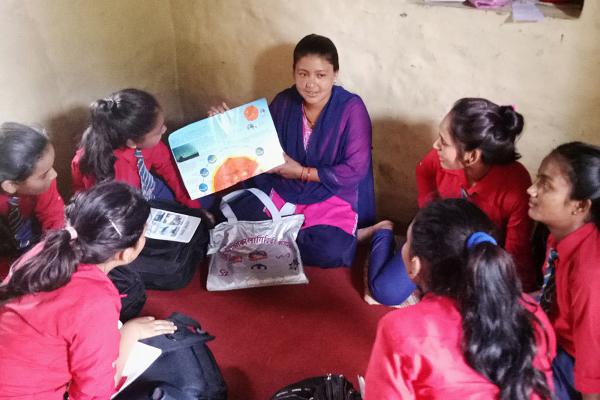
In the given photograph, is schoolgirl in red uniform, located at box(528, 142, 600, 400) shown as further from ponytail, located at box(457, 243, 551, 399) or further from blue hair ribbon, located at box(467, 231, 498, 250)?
blue hair ribbon, located at box(467, 231, 498, 250)

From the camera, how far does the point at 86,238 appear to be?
1254 millimetres

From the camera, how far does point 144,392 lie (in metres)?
1.35

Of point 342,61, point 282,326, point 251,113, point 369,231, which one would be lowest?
point 282,326

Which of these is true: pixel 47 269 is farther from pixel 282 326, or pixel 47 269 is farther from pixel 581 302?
pixel 581 302

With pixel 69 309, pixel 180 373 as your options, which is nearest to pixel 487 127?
pixel 180 373

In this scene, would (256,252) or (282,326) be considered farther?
(256,252)

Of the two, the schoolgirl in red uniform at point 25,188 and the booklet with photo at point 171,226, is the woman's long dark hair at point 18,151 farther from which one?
the booklet with photo at point 171,226

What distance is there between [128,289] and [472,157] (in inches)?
48.9

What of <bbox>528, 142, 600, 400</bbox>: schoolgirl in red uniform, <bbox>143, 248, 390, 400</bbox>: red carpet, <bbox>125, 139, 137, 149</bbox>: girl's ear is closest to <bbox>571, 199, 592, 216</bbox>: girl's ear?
<bbox>528, 142, 600, 400</bbox>: schoolgirl in red uniform

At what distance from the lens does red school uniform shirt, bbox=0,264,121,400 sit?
1170 mm

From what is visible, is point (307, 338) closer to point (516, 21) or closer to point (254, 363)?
point (254, 363)

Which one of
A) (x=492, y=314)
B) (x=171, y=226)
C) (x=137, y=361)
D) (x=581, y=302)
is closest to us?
(x=492, y=314)

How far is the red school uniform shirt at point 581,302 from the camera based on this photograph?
1253mm

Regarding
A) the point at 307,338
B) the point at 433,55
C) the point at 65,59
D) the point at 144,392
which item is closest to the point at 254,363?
the point at 307,338
